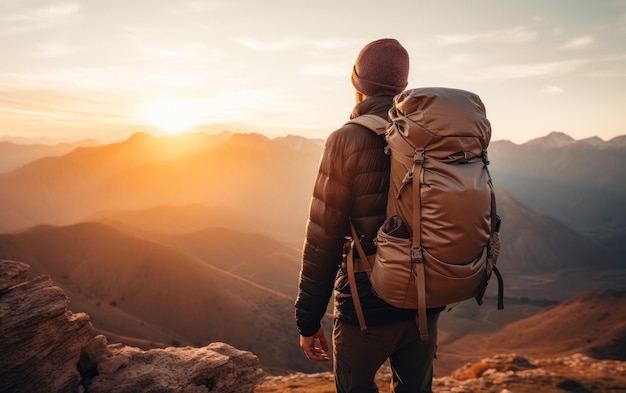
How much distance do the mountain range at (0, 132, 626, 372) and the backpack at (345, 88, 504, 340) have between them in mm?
22340

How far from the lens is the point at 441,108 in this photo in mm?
2213

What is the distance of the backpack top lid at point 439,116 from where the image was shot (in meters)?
2.16

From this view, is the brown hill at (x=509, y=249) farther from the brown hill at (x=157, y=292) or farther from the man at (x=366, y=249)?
the man at (x=366, y=249)

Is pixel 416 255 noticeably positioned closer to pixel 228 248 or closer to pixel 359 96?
pixel 359 96

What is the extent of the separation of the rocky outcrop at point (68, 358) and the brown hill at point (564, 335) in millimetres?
28520

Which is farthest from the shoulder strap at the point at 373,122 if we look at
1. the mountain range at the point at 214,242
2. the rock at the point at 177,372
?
the mountain range at the point at 214,242

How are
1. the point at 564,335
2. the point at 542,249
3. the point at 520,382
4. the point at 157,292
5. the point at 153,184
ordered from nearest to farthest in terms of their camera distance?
the point at 520,382, the point at 157,292, the point at 564,335, the point at 542,249, the point at 153,184

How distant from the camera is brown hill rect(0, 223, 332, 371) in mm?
27641

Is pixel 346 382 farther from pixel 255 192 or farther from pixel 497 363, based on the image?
pixel 255 192

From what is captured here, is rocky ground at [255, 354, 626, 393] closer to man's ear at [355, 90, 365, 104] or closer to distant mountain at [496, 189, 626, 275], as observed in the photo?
man's ear at [355, 90, 365, 104]

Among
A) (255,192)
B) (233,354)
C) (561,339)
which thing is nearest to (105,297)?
(233,354)

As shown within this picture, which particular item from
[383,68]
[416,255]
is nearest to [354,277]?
[416,255]

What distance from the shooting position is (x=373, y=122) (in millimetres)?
2498

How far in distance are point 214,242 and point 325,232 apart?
70737 millimetres
